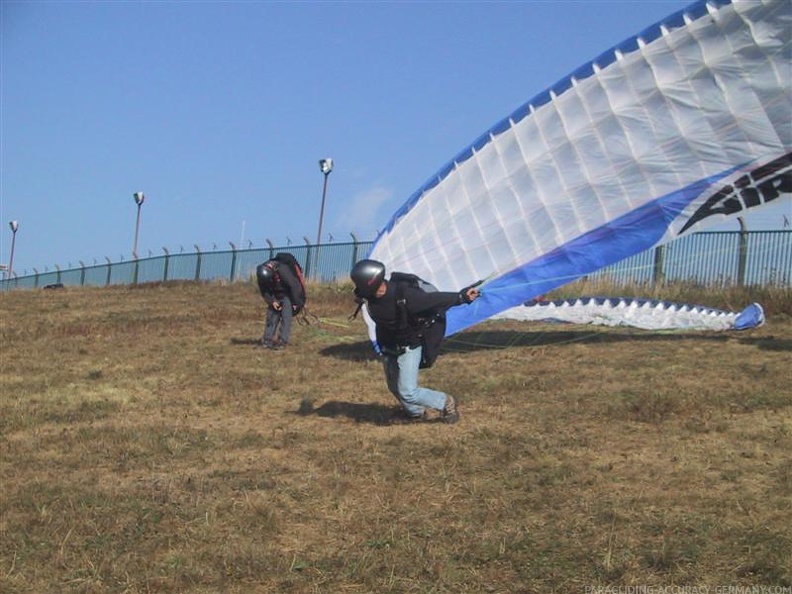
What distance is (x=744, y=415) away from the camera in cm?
934

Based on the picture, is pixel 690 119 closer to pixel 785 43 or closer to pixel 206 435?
pixel 785 43

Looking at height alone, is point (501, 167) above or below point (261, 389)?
above

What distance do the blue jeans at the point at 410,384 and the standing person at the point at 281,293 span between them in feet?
20.6

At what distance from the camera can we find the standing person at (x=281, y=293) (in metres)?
15.9

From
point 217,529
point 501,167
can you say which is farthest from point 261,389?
point 217,529

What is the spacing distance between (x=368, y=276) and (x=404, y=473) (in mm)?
2279

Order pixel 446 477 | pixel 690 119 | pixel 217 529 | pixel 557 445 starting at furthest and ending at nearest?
pixel 690 119
pixel 557 445
pixel 446 477
pixel 217 529

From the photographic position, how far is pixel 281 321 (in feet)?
53.0

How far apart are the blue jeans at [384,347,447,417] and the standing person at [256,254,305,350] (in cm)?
627

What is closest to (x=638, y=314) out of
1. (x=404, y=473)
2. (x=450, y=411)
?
(x=450, y=411)

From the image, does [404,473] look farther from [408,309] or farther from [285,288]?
[285,288]

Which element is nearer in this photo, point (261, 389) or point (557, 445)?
point (557, 445)

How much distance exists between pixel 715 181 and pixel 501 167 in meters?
2.80

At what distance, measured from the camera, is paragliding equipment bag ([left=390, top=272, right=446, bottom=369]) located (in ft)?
31.7
